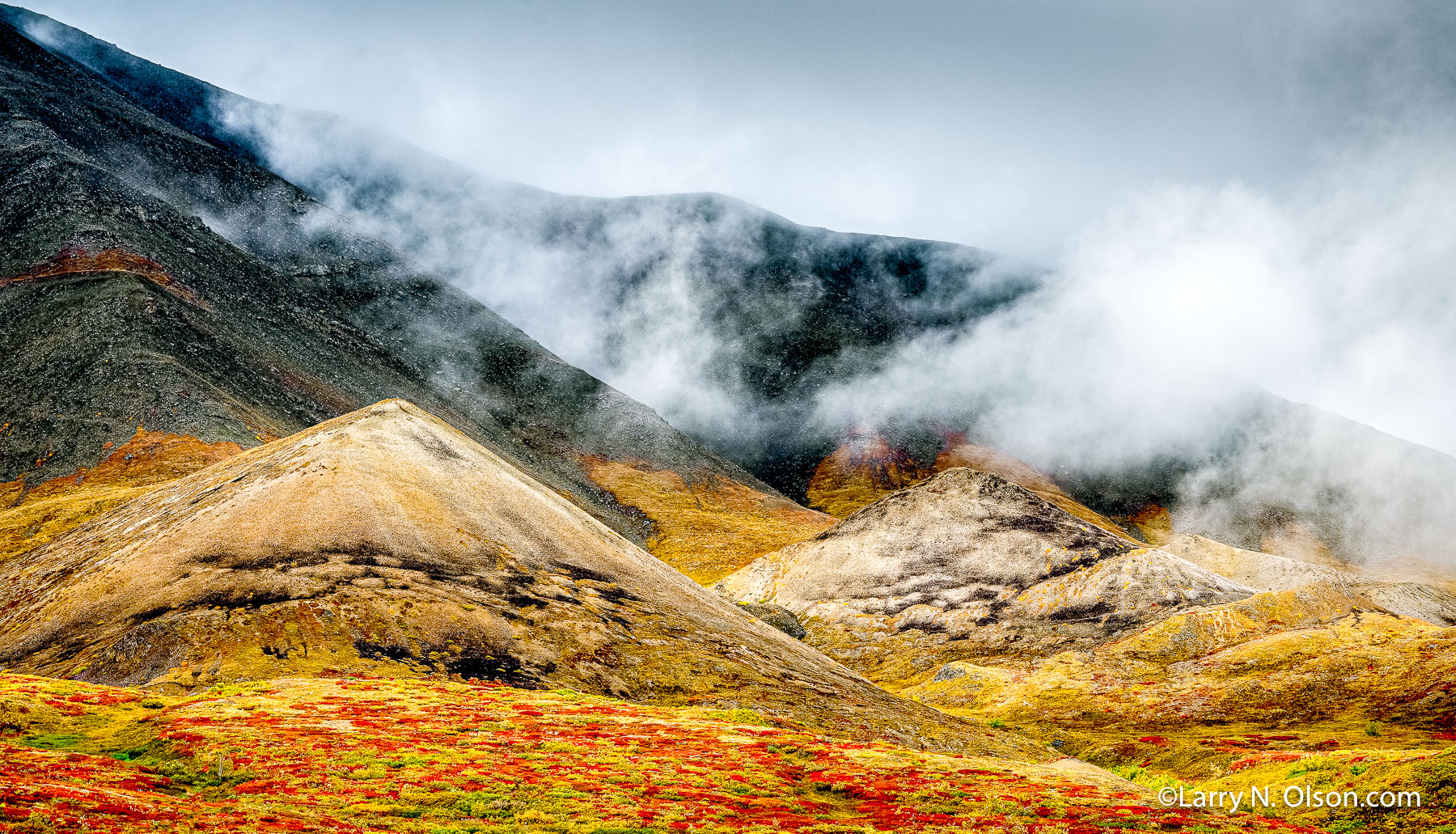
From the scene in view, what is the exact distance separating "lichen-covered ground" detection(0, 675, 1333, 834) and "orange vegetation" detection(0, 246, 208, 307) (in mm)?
111901

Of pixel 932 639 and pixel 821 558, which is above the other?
pixel 821 558

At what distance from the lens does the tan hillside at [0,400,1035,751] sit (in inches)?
1610

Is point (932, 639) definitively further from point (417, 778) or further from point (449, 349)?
point (449, 349)

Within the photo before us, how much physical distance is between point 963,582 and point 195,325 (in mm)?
110604

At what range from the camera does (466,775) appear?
2241 centimetres

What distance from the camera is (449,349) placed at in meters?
189

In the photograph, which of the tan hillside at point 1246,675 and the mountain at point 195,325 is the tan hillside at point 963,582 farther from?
the mountain at point 195,325

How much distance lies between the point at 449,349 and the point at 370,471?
13521cm

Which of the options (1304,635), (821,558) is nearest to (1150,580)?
(1304,635)

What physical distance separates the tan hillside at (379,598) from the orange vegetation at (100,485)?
13.5 metres

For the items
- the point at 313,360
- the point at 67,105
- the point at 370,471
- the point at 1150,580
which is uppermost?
the point at 67,105

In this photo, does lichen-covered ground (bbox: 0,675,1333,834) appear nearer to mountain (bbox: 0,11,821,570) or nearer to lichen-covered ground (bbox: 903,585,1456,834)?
lichen-covered ground (bbox: 903,585,1456,834)

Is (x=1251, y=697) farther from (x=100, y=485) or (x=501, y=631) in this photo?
(x=100, y=485)

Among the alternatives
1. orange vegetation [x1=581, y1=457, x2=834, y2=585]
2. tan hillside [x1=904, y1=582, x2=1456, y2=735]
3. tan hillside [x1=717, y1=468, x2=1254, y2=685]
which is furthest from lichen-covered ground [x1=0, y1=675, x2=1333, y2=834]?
orange vegetation [x1=581, y1=457, x2=834, y2=585]
